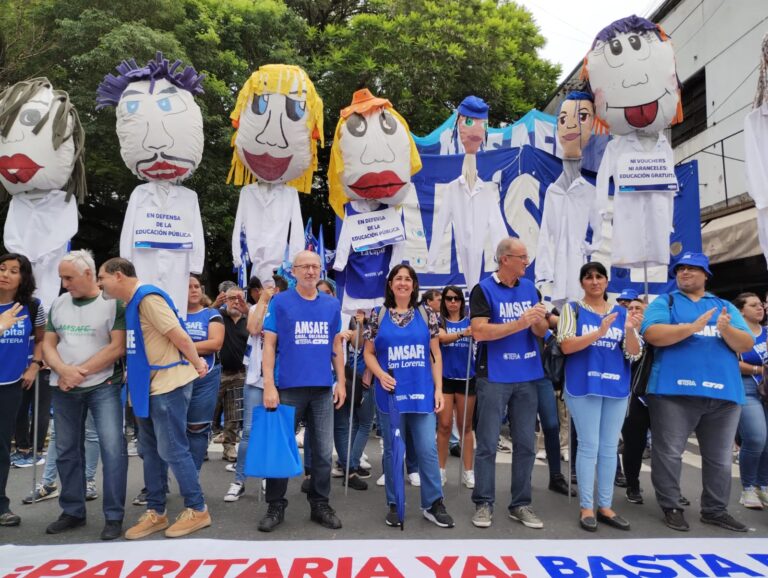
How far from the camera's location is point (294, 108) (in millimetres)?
5098

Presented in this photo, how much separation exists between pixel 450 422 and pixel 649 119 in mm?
2958

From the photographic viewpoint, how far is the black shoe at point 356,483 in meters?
4.90

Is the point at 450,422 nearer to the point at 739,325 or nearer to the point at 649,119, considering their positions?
the point at 739,325

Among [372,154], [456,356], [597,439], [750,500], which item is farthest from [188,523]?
[750,500]

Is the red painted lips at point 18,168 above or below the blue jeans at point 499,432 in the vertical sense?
above

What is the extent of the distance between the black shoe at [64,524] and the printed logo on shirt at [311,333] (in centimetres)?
174

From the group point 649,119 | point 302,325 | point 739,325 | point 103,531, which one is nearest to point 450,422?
point 302,325

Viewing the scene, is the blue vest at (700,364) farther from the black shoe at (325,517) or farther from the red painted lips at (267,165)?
the red painted lips at (267,165)

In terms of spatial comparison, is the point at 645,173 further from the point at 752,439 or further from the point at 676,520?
the point at 676,520

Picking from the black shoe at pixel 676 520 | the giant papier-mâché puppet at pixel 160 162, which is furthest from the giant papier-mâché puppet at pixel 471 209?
the black shoe at pixel 676 520

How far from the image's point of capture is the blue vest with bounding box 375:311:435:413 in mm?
3984

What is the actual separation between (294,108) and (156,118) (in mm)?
1125

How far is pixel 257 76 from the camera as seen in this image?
5.13 metres

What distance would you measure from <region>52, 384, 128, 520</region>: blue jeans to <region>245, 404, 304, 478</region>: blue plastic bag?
0.79 m
